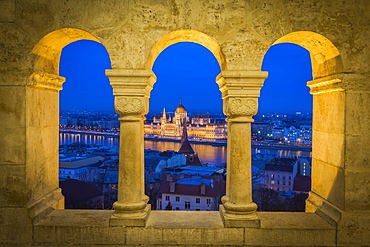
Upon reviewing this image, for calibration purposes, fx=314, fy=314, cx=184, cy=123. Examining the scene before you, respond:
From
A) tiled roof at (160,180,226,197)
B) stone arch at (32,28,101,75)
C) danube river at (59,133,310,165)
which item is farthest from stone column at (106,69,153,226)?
danube river at (59,133,310,165)

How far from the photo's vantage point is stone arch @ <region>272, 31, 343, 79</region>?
11.6ft

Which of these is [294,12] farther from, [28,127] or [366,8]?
[28,127]

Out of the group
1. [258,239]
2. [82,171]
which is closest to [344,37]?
[258,239]

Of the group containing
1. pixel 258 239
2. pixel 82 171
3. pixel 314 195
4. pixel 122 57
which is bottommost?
pixel 82 171

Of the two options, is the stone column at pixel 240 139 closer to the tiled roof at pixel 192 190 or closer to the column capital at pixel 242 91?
the column capital at pixel 242 91

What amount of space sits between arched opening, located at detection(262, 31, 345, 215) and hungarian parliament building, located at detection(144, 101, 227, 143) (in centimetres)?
5620

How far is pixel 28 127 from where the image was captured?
3.55m

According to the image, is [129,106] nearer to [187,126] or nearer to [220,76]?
[220,76]

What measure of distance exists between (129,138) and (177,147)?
52046mm

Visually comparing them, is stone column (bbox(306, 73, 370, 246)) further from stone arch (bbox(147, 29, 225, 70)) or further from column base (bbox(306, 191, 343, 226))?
stone arch (bbox(147, 29, 225, 70))

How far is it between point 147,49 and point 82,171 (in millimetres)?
16151

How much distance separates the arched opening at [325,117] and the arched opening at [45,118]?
267 centimetres

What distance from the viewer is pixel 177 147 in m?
55.4

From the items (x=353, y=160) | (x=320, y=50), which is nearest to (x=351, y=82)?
(x=320, y=50)
